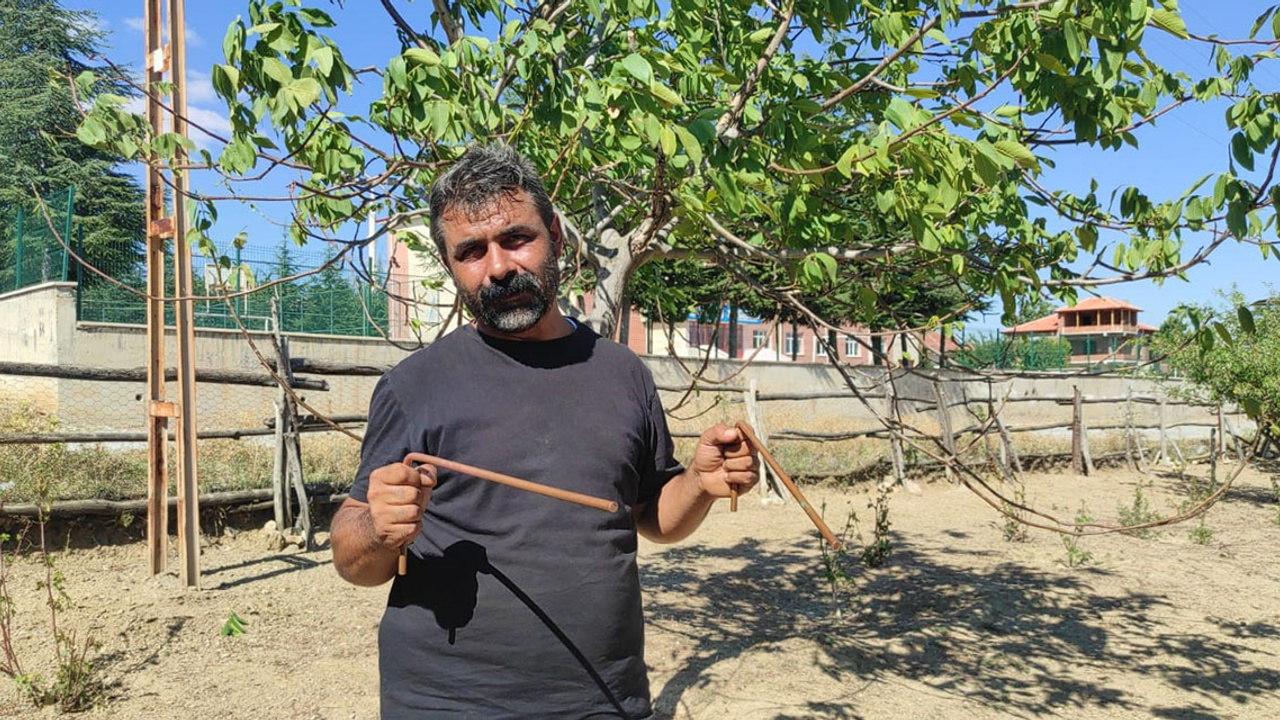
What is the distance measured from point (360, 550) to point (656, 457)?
1.97 feet

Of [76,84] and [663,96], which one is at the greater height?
[76,84]

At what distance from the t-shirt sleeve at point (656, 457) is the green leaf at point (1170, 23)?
4.81 feet

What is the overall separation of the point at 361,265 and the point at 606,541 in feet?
6.69

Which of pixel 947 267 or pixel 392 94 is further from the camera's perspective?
pixel 947 267

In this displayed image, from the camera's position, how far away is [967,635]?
5.07 meters

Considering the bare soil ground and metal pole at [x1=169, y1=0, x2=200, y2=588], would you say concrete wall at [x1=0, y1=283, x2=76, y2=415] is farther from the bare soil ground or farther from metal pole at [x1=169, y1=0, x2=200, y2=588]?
metal pole at [x1=169, y1=0, x2=200, y2=588]

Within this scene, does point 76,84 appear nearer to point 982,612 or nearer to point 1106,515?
point 982,612

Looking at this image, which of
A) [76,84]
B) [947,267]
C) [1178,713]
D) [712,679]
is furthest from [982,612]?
[76,84]

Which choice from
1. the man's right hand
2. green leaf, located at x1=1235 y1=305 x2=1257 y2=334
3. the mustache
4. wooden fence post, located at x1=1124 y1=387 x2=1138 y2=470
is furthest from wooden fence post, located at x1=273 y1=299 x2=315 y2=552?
wooden fence post, located at x1=1124 y1=387 x2=1138 y2=470

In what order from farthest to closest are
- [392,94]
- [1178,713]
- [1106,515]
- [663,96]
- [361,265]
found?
[1106,515] < [1178,713] < [361,265] < [392,94] < [663,96]

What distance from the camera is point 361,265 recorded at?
125 inches

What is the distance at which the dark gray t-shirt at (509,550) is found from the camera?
1.45 metres

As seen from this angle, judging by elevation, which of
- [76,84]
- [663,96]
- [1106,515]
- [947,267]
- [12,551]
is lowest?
[1106,515]

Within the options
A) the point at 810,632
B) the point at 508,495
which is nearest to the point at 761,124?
the point at 508,495
